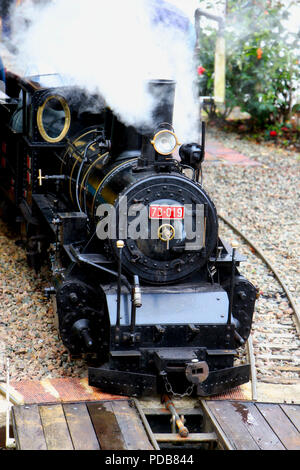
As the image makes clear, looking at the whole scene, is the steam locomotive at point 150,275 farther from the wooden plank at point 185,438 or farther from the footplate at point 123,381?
the wooden plank at point 185,438

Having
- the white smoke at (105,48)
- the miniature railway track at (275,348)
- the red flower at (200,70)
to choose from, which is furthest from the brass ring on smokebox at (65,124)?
the red flower at (200,70)

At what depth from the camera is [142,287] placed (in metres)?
5.63

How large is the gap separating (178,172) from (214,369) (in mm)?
1614

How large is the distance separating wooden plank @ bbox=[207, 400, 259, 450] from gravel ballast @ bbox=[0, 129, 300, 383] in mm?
933

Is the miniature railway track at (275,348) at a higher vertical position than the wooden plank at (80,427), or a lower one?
lower

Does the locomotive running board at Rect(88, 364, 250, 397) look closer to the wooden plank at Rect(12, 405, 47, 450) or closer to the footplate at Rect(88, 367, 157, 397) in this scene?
the footplate at Rect(88, 367, 157, 397)

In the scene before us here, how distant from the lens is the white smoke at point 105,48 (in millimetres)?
5844

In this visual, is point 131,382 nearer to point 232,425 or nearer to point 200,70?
point 232,425

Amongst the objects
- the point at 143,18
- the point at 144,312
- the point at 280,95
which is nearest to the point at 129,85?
the point at 143,18

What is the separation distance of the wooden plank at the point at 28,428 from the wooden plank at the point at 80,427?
197 millimetres

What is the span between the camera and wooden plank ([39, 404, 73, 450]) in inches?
175

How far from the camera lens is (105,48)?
6367 mm

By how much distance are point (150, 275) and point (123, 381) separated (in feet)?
2.93

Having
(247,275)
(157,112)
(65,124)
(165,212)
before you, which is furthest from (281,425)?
(65,124)
